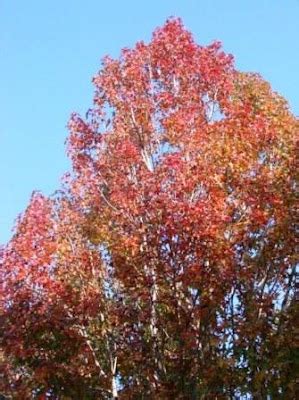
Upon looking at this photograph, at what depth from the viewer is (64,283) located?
13.2m

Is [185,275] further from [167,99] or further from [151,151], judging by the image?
[167,99]

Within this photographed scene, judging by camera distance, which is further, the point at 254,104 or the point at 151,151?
the point at 254,104

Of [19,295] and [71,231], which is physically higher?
[71,231]

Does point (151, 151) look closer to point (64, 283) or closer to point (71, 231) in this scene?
point (71, 231)

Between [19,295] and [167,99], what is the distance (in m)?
5.71

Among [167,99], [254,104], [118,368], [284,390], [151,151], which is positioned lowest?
[284,390]

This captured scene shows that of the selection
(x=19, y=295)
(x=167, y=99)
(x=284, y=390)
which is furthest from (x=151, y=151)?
(x=284, y=390)

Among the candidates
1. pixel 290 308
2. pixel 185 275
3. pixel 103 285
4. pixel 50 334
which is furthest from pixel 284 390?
pixel 50 334

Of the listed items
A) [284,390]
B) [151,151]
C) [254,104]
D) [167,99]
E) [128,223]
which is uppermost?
[254,104]

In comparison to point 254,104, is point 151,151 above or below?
below

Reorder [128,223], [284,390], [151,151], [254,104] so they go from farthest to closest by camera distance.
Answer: [254,104], [151,151], [128,223], [284,390]

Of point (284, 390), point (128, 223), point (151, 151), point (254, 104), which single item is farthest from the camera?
point (254, 104)

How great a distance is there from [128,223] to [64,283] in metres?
2.01

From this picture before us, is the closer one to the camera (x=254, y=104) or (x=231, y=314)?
(x=231, y=314)
